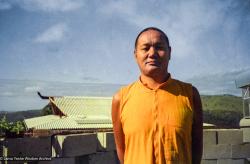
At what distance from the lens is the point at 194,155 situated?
184 centimetres

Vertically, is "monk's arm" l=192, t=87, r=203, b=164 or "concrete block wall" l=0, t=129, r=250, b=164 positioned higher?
"monk's arm" l=192, t=87, r=203, b=164

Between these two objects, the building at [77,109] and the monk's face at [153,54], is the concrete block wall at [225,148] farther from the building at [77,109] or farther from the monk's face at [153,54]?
the building at [77,109]

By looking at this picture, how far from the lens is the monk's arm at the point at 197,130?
1845mm

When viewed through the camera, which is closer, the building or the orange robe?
the orange robe

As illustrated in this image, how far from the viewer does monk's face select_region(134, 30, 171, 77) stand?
5.93 feet

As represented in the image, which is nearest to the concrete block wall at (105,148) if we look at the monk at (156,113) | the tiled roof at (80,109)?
the monk at (156,113)

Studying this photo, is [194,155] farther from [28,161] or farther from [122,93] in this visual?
[28,161]

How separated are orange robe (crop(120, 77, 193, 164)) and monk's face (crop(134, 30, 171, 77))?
9 centimetres

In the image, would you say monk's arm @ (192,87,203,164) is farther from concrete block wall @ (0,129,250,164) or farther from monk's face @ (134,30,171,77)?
concrete block wall @ (0,129,250,164)

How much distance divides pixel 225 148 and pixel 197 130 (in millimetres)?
4642

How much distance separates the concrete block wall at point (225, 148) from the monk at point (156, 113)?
14.7ft

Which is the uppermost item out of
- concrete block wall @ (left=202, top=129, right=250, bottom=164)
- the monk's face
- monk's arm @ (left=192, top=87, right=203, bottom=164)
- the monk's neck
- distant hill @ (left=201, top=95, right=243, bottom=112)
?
distant hill @ (left=201, top=95, right=243, bottom=112)

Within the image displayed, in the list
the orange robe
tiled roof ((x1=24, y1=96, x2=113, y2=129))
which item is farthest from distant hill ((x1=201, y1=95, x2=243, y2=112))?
the orange robe

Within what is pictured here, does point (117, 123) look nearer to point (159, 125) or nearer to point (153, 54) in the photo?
point (159, 125)
